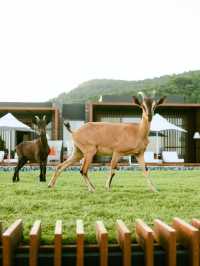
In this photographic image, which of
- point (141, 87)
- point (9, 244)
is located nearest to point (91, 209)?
point (9, 244)

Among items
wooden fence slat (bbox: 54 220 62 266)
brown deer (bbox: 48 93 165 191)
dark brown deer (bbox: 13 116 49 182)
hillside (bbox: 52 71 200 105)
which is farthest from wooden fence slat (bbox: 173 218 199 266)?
hillside (bbox: 52 71 200 105)

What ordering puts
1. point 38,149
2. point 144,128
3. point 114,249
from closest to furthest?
point 114,249
point 144,128
point 38,149

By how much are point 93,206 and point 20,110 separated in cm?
2256

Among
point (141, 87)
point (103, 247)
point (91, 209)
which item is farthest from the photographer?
point (141, 87)

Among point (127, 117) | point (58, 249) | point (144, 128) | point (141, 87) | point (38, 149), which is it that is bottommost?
point (38, 149)

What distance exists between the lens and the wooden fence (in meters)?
2.55

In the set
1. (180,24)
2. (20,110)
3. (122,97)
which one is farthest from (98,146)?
(122,97)

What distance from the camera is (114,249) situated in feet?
9.39

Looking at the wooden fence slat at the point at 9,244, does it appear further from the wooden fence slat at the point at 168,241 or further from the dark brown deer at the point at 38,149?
the dark brown deer at the point at 38,149

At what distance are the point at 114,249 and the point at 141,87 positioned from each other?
6350cm

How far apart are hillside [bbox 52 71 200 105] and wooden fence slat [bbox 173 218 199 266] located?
4030 cm

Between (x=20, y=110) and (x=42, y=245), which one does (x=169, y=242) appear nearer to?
(x=42, y=245)

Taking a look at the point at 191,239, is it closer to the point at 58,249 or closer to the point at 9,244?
the point at 58,249

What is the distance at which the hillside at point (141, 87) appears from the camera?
5131 centimetres
